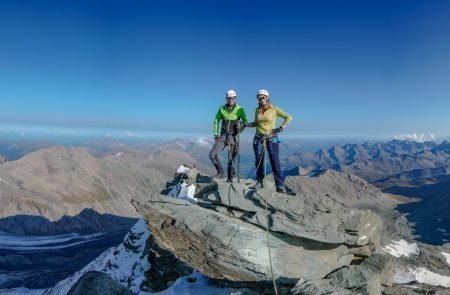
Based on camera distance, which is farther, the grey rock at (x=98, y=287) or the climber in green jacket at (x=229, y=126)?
the grey rock at (x=98, y=287)

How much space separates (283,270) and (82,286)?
706 inches

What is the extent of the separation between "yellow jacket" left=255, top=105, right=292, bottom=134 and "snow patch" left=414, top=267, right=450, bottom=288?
48659 mm

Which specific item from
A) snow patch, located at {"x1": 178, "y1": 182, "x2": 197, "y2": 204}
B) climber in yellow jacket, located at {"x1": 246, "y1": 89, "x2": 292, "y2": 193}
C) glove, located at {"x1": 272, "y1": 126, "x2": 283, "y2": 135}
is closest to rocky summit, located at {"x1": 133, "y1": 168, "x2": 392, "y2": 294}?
climber in yellow jacket, located at {"x1": 246, "y1": 89, "x2": 292, "y2": 193}

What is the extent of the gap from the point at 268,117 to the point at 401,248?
68453 millimetres

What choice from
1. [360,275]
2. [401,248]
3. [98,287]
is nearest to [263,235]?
[360,275]

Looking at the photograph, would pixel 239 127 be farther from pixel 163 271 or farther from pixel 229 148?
pixel 163 271

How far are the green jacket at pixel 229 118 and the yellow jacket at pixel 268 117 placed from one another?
176 centimetres

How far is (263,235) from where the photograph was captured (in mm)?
20891

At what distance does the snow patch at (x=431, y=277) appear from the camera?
57763 mm

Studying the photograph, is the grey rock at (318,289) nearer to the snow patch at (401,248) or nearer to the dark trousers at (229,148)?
the dark trousers at (229,148)

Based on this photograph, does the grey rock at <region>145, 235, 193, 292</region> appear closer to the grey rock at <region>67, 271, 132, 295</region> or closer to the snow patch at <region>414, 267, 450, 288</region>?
the grey rock at <region>67, 271, 132, 295</region>

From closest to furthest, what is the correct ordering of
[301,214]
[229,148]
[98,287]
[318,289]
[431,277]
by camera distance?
[318,289] < [301,214] < [229,148] < [98,287] < [431,277]

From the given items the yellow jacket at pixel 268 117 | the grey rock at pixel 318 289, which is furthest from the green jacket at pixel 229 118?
the grey rock at pixel 318 289

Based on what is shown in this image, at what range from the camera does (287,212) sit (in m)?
20.9
